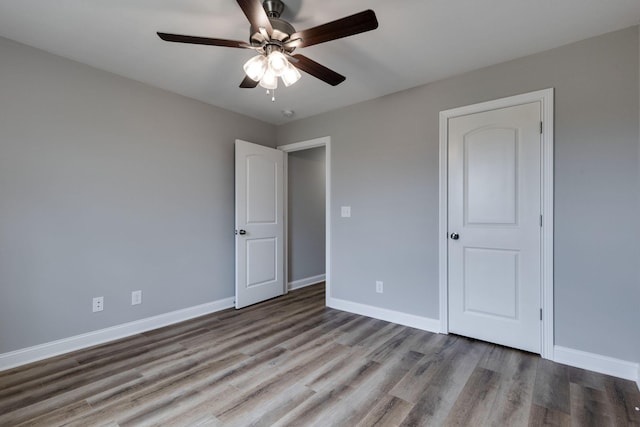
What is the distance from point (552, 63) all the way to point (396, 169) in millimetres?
1433

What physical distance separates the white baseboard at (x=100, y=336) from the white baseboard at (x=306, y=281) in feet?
3.77

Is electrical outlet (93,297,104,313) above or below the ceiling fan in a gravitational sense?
below

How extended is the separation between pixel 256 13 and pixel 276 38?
26 centimetres

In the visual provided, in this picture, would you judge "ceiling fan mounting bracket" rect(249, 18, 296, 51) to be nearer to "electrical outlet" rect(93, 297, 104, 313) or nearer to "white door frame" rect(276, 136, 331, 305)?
"white door frame" rect(276, 136, 331, 305)

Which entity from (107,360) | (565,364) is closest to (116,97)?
(107,360)

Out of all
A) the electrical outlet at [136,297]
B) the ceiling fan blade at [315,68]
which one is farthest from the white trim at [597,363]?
the electrical outlet at [136,297]

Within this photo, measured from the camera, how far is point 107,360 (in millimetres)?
2287

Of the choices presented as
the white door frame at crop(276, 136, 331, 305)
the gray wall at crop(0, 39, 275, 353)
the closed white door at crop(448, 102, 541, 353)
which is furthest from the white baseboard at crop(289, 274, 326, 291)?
the closed white door at crop(448, 102, 541, 353)

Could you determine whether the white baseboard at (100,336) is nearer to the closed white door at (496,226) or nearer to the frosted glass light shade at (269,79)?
the frosted glass light shade at (269,79)

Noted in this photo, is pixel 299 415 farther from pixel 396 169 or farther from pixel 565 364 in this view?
pixel 396 169

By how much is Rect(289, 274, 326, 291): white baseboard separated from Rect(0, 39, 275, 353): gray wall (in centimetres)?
112

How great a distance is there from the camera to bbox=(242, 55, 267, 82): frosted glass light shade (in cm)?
183

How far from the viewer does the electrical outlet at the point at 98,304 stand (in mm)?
2553

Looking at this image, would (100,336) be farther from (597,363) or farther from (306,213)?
(597,363)
